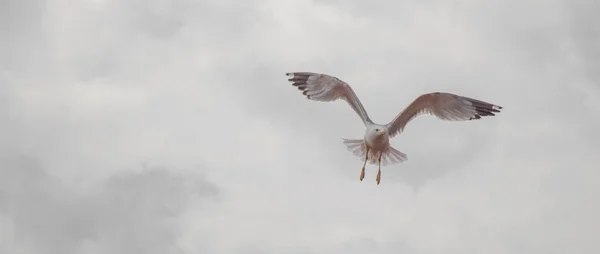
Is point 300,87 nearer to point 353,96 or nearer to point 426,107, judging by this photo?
point 353,96

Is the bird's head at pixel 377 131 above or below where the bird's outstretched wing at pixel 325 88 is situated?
below

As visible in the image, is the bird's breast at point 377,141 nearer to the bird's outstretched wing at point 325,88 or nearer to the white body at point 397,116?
the white body at point 397,116

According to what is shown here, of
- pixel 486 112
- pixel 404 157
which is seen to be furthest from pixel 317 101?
pixel 486 112

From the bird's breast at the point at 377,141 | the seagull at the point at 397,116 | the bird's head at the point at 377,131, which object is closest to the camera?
the bird's head at the point at 377,131

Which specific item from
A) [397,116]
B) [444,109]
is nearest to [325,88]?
[397,116]

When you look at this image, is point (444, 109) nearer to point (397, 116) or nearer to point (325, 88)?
point (397, 116)

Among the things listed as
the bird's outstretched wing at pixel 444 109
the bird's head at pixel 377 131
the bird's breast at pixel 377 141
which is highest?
the bird's outstretched wing at pixel 444 109

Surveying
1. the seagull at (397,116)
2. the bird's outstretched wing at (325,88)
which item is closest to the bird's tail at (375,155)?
the seagull at (397,116)

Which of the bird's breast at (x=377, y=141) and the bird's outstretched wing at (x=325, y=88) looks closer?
the bird's breast at (x=377, y=141)

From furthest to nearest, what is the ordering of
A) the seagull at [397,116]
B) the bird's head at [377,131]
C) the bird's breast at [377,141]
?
the seagull at [397,116]
the bird's breast at [377,141]
the bird's head at [377,131]
